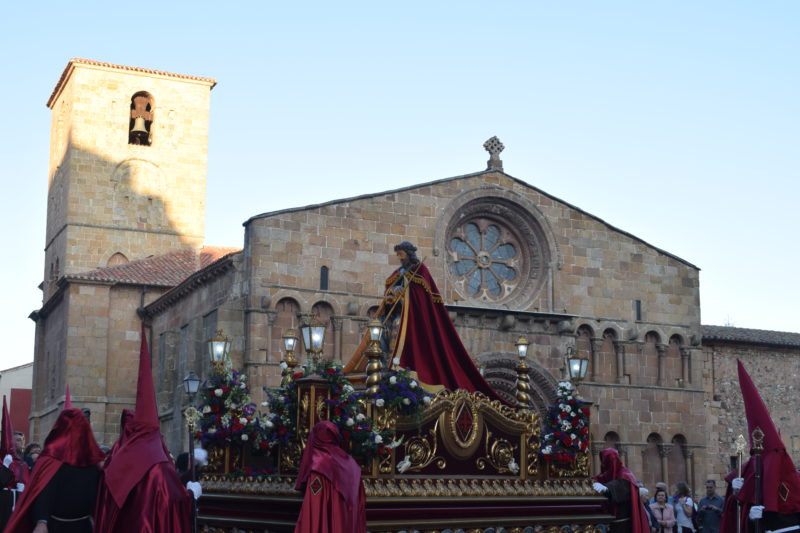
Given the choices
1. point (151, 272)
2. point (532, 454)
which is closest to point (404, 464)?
point (532, 454)

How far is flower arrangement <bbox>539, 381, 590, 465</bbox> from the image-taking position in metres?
14.2

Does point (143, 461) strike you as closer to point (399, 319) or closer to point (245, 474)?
point (245, 474)

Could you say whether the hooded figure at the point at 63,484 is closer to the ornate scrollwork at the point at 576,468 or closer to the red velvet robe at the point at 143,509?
the red velvet robe at the point at 143,509

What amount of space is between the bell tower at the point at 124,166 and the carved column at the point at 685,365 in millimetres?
18875

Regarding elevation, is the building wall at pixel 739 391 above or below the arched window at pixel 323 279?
below

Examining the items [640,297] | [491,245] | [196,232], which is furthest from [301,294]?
[196,232]

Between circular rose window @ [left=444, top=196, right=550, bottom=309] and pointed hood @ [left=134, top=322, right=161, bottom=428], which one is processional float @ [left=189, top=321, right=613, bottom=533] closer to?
pointed hood @ [left=134, top=322, right=161, bottom=428]

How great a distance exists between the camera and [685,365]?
2978cm

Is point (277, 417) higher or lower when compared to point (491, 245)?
lower

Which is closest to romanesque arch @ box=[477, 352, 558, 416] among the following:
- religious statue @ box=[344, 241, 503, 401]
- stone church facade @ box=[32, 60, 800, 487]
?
stone church facade @ box=[32, 60, 800, 487]

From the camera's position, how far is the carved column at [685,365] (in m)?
29.7

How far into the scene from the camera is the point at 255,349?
24812 millimetres

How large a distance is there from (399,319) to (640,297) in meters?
17.2

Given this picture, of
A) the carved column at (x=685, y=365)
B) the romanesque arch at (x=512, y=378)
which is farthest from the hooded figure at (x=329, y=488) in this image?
the carved column at (x=685, y=365)
